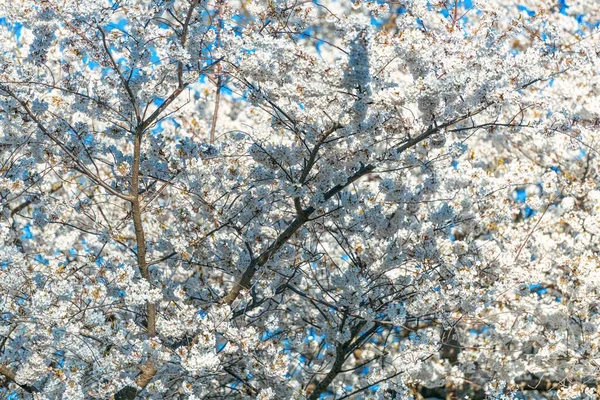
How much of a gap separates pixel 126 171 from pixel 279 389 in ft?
6.98

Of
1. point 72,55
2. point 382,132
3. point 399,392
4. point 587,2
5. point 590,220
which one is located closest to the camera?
point 382,132

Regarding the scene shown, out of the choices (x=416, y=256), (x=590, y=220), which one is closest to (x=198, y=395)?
(x=416, y=256)

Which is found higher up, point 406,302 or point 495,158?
point 495,158

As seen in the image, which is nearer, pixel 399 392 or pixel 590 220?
pixel 399 392

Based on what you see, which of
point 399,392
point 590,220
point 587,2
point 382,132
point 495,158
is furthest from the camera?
point 587,2

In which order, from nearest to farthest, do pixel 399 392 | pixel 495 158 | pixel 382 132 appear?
pixel 382 132 → pixel 399 392 → pixel 495 158

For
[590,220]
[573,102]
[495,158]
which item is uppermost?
[573,102]

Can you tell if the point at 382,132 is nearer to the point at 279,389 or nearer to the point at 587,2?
the point at 279,389

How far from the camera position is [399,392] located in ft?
19.1

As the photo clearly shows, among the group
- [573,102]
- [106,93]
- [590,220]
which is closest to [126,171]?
[106,93]

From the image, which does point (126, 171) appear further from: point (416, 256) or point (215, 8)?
point (416, 256)

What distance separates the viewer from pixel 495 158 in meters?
9.86

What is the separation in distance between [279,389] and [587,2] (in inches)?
338

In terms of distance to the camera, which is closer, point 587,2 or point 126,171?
point 126,171
